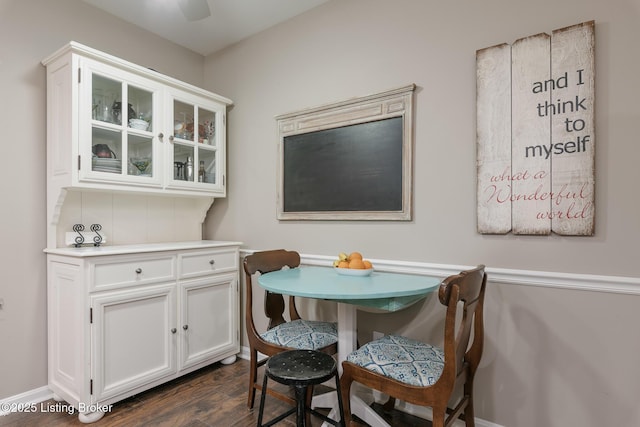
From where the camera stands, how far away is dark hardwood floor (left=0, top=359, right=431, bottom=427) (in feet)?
6.28

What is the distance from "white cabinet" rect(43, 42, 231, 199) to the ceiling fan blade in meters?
0.59

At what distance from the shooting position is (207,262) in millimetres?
2545

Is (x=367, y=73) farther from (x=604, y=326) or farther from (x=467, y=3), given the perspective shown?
(x=604, y=326)

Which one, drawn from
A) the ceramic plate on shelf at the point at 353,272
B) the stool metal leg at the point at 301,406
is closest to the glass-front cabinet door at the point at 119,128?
the ceramic plate on shelf at the point at 353,272

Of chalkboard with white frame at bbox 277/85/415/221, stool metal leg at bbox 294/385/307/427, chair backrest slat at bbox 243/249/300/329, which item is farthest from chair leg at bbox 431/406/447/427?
chair backrest slat at bbox 243/249/300/329

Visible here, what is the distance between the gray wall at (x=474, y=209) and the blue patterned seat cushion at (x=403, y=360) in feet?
1.26

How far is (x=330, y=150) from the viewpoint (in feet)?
7.80

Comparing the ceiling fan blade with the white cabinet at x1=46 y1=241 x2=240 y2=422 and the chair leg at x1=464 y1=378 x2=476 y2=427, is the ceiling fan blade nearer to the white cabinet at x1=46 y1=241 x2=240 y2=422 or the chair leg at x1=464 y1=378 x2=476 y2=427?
the white cabinet at x1=46 y1=241 x2=240 y2=422

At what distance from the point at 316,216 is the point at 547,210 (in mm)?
1385

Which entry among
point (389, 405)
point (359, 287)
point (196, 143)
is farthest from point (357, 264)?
point (196, 143)

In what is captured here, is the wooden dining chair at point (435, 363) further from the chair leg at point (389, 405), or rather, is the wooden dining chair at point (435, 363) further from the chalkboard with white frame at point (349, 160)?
the chalkboard with white frame at point (349, 160)

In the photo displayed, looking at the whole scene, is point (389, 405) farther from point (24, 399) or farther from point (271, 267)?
point (24, 399)

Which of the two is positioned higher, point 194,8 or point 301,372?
point 194,8

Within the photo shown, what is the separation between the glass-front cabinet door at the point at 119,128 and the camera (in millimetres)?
2068
